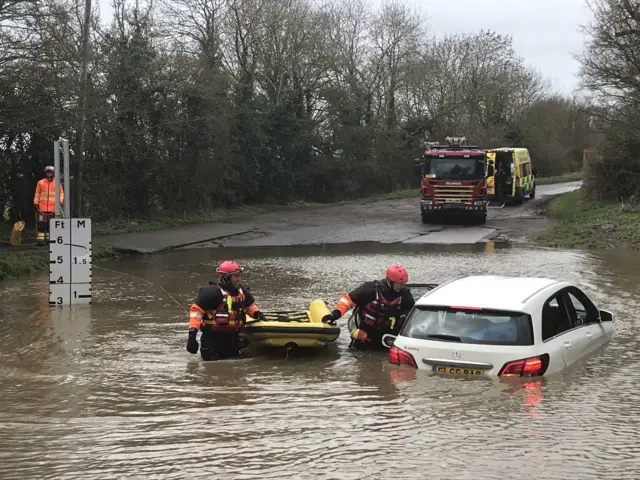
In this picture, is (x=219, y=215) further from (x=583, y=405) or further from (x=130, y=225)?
(x=583, y=405)

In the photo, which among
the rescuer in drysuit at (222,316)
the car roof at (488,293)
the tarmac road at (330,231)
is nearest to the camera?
the car roof at (488,293)

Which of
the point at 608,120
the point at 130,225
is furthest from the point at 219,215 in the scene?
the point at 608,120

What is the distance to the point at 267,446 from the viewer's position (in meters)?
6.11

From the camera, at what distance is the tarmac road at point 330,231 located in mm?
24328

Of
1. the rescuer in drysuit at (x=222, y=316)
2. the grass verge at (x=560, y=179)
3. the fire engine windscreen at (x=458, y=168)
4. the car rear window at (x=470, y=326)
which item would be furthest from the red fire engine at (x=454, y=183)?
the grass verge at (x=560, y=179)

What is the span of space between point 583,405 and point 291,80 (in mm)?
34694

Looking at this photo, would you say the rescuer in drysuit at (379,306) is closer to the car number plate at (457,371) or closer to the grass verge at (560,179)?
the car number plate at (457,371)

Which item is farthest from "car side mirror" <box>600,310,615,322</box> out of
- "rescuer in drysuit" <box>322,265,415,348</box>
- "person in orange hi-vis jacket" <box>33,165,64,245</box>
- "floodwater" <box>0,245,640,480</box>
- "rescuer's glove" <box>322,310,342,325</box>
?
"person in orange hi-vis jacket" <box>33,165,64,245</box>

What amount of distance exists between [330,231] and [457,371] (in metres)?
20.1

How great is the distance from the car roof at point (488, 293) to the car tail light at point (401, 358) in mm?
544

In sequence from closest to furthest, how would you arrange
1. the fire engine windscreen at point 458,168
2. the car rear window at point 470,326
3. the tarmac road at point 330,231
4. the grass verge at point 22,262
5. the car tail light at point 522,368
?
the car tail light at point 522,368 → the car rear window at point 470,326 → the grass verge at point 22,262 → the tarmac road at point 330,231 → the fire engine windscreen at point 458,168

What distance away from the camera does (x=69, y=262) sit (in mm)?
14086

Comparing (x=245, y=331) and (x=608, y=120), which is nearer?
(x=245, y=331)

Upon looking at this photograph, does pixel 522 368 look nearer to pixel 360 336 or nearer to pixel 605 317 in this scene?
pixel 360 336
